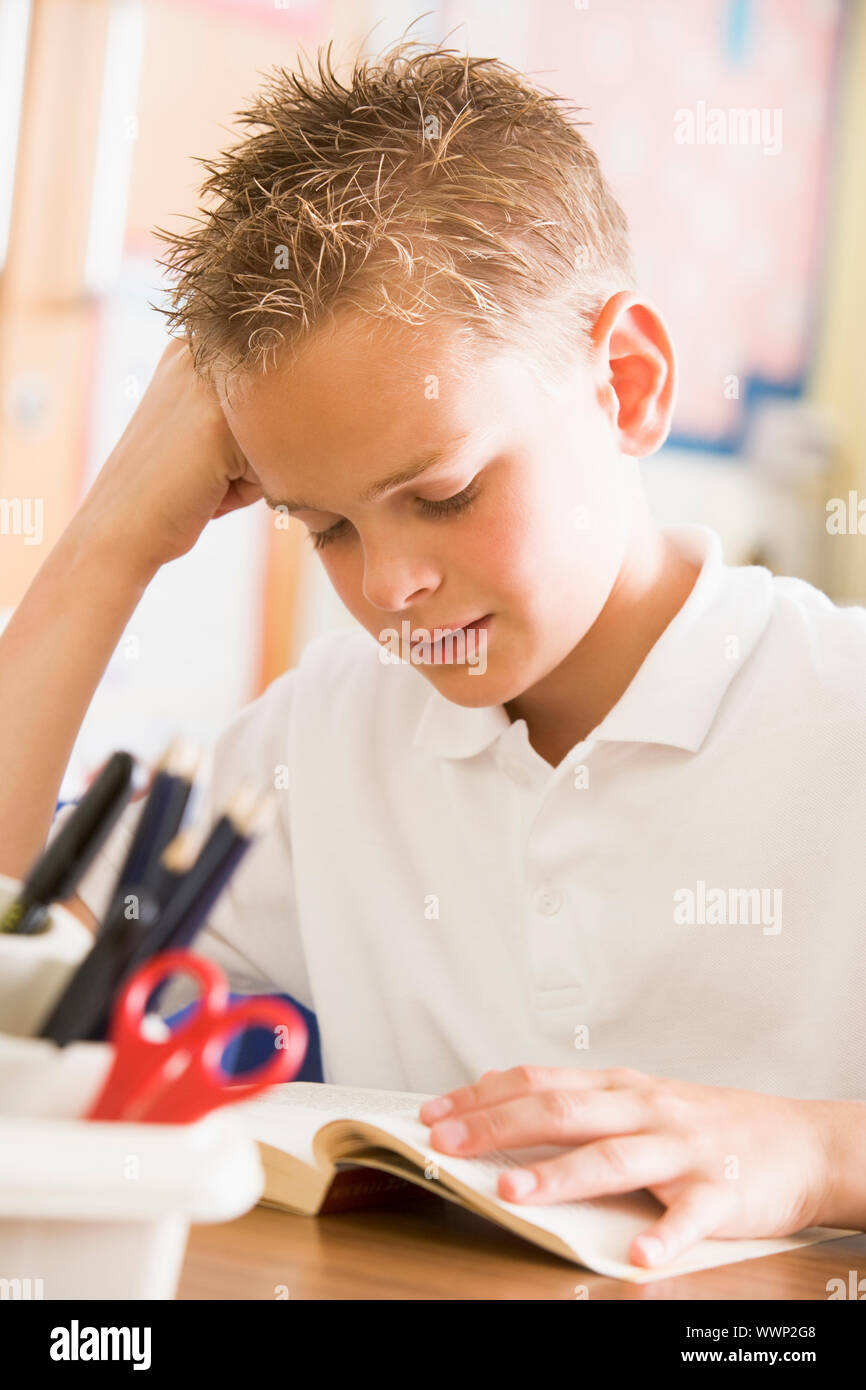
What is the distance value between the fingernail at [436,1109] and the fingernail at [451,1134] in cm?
2

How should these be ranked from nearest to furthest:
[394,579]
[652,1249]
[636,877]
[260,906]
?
[652,1249] < [394,579] < [636,877] < [260,906]

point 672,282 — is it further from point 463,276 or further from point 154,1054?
point 154,1054

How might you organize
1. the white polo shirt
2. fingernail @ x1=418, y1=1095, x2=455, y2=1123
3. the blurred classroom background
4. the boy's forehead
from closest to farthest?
fingernail @ x1=418, y1=1095, x2=455, y2=1123 < the boy's forehead < the white polo shirt < the blurred classroom background

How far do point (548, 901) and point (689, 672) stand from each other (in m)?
0.17

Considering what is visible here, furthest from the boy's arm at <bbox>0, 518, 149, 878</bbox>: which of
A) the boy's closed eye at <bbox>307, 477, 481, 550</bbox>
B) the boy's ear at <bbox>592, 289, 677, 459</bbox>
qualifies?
the boy's ear at <bbox>592, 289, 677, 459</bbox>

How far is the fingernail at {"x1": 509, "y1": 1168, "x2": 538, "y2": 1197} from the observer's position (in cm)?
53

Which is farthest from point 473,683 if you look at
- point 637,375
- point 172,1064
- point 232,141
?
point 232,141

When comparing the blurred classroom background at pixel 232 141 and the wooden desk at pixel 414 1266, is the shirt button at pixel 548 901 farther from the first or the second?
the blurred classroom background at pixel 232 141

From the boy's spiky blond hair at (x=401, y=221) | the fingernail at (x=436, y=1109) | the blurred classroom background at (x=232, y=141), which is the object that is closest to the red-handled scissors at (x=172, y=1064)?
the fingernail at (x=436, y=1109)

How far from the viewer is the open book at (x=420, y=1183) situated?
0.52m

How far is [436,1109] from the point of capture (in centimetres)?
59

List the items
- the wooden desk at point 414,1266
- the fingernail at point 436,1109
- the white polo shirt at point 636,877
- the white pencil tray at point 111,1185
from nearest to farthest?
1. the white pencil tray at point 111,1185
2. the wooden desk at point 414,1266
3. the fingernail at point 436,1109
4. the white polo shirt at point 636,877

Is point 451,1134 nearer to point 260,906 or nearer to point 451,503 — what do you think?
point 451,503

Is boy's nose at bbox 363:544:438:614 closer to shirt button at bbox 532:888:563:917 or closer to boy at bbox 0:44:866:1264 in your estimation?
boy at bbox 0:44:866:1264
